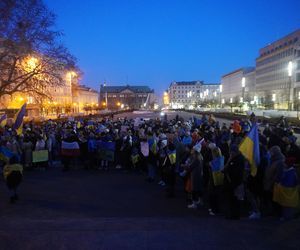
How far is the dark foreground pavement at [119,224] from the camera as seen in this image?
19.2 feet

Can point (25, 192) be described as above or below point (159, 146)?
below

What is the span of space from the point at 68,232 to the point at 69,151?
871 centimetres

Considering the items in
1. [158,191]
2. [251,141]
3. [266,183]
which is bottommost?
[158,191]

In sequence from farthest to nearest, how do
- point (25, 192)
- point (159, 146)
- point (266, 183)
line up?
1. point (159, 146)
2. point (25, 192)
3. point (266, 183)

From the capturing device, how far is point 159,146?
1272 cm

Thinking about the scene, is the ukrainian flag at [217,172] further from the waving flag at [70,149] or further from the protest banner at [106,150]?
the waving flag at [70,149]

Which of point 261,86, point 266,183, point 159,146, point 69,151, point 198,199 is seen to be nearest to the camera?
point 266,183

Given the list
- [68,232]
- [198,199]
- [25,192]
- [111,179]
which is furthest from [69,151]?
[68,232]

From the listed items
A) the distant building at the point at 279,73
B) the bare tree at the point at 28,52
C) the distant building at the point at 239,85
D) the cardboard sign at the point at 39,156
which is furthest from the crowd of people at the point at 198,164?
the distant building at the point at 239,85

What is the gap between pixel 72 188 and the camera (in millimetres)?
11492

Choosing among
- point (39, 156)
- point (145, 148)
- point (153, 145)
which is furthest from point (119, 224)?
point (39, 156)

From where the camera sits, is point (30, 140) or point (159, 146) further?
point (30, 140)

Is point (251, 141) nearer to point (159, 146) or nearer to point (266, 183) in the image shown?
point (266, 183)

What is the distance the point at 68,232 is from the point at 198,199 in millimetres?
4200
